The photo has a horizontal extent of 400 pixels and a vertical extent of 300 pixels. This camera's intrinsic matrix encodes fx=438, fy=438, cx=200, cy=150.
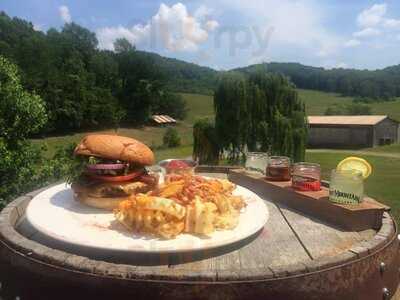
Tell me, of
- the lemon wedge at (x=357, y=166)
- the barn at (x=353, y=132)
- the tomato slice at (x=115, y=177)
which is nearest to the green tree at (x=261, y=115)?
the lemon wedge at (x=357, y=166)

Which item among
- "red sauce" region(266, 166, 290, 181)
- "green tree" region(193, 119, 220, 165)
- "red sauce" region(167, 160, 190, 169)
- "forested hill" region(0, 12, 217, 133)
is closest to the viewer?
"red sauce" region(266, 166, 290, 181)

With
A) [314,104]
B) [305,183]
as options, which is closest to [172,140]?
[314,104]

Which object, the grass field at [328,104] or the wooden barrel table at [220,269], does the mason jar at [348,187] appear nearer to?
the wooden barrel table at [220,269]

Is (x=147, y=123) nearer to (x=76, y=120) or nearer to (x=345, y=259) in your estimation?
(x=76, y=120)

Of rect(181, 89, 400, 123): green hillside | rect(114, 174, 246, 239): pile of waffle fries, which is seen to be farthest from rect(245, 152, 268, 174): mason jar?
rect(181, 89, 400, 123): green hillside

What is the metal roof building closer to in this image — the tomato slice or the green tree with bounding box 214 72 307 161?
the green tree with bounding box 214 72 307 161

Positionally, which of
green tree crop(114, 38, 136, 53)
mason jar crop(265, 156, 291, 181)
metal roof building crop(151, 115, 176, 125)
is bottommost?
mason jar crop(265, 156, 291, 181)
